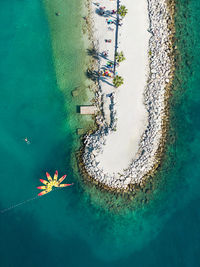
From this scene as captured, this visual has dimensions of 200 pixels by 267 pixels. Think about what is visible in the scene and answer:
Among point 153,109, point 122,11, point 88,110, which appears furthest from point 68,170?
point 122,11

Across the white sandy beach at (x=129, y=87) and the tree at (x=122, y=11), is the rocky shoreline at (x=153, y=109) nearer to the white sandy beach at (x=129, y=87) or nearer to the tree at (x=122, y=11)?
the white sandy beach at (x=129, y=87)

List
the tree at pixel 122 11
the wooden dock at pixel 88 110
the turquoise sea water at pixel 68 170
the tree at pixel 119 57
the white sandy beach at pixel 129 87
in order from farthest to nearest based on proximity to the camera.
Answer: the wooden dock at pixel 88 110 < the turquoise sea water at pixel 68 170 < the white sandy beach at pixel 129 87 < the tree at pixel 119 57 < the tree at pixel 122 11

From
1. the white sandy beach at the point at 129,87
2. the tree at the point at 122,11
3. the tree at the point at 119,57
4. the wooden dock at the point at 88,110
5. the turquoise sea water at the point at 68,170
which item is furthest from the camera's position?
the wooden dock at the point at 88,110

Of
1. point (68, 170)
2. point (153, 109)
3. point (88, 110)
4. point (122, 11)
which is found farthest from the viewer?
point (68, 170)

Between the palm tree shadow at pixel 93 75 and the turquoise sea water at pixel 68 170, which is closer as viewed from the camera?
the turquoise sea water at pixel 68 170

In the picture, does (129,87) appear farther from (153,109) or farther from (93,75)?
(93,75)

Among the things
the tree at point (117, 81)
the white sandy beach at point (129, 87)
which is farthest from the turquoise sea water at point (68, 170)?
the tree at point (117, 81)

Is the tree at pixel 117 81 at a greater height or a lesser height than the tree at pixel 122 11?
lesser
